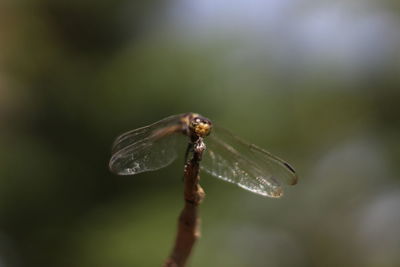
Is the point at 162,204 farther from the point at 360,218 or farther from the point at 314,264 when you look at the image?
the point at 360,218

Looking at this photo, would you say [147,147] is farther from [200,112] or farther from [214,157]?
[200,112]

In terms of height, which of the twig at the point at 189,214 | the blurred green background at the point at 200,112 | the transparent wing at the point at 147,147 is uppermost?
the blurred green background at the point at 200,112

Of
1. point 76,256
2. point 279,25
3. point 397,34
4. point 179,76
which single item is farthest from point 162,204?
point 397,34

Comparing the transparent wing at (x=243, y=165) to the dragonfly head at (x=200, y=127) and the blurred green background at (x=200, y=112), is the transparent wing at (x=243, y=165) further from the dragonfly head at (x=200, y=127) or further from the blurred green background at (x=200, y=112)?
the blurred green background at (x=200, y=112)

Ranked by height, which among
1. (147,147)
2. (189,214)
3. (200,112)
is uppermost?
(200,112)

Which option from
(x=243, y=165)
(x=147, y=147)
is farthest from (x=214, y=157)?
(x=147, y=147)

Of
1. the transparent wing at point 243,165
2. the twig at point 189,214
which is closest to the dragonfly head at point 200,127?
the twig at point 189,214
